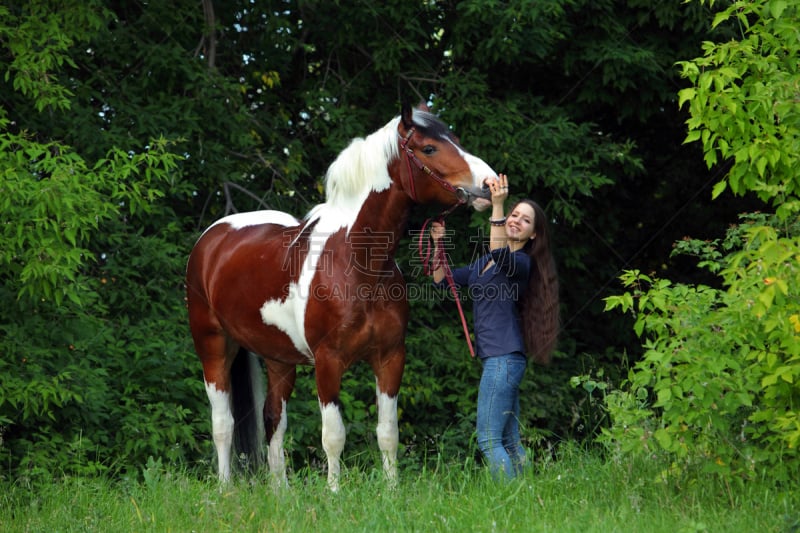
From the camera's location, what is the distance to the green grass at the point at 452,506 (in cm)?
379

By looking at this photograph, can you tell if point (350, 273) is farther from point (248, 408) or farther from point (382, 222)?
point (248, 408)

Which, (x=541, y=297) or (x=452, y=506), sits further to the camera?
(x=541, y=297)

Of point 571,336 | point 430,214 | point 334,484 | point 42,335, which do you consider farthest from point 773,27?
point 571,336

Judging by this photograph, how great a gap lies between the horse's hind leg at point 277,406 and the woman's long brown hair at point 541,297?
173cm

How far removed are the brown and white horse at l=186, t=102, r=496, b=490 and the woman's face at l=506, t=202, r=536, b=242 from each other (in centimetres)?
30

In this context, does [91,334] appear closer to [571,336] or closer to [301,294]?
[301,294]

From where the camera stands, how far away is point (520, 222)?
4598 mm

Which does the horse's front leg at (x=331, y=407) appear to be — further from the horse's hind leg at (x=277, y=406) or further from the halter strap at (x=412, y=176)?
the halter strap at (x=412, y=176)

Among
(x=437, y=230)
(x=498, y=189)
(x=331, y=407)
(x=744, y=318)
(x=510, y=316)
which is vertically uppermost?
(x=498, y=189)

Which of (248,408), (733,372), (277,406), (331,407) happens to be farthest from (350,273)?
(733,372)

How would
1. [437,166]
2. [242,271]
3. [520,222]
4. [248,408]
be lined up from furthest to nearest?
1. [248,408]
2. [242,271]
3. [520,222]
4. [437,166]

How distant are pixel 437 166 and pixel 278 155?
14.2ft

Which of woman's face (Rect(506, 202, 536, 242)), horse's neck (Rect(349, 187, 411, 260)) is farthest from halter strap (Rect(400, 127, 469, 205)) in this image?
woman's face (Rect(506, 202, 536, 242))

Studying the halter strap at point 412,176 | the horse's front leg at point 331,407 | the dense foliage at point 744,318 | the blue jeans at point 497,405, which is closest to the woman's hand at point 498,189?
the halter strap at point 412,176
